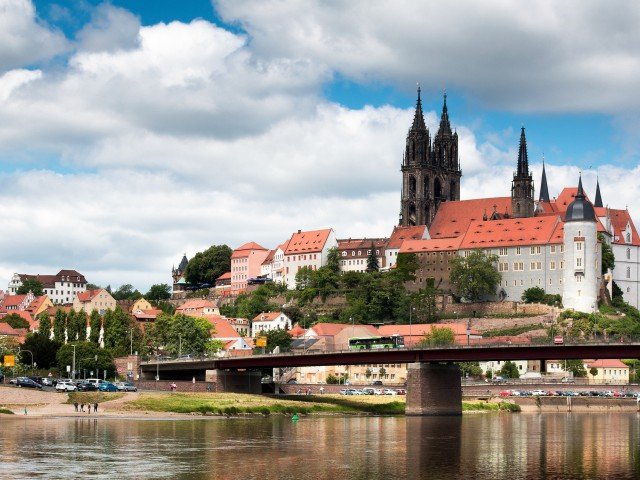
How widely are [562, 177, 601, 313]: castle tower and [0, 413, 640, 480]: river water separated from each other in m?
82.2

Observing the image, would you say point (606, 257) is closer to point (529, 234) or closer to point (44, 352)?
point (529, 234)

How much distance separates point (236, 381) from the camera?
12438 cm

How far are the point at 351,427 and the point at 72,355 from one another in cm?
5003

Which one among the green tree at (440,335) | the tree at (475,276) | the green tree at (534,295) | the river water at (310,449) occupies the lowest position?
the river water at (310,449)

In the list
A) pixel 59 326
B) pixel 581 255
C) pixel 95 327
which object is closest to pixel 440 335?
pixel 581 255

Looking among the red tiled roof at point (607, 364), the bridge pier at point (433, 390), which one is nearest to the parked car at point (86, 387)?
the bridge pier at point (433, 390)

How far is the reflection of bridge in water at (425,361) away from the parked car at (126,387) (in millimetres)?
9047

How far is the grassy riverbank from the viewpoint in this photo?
104688 mm

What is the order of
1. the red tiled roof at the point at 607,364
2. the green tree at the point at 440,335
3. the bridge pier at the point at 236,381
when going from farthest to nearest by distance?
the red tiled roof at the point at 607,364, the green tree at the point at 440,335, the bridge pier at the point at 236,381

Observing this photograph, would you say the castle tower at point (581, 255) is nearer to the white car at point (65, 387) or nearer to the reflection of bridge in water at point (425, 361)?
the reflection of bridge in water at point (425, 361)

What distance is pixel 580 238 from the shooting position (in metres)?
182

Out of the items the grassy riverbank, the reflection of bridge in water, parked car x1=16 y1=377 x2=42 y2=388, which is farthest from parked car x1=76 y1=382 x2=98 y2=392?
the reflection of bridge in water

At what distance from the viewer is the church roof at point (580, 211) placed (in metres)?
181

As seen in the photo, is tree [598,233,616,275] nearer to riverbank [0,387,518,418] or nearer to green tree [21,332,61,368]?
riverbank [0,387,518,418]
